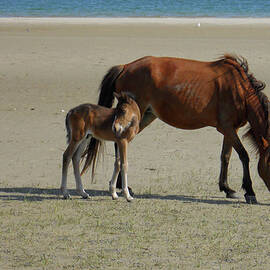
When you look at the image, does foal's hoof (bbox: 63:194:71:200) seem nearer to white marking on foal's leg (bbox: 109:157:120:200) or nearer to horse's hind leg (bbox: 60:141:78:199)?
horse's hind leg (bbox: 60:141:78:199)

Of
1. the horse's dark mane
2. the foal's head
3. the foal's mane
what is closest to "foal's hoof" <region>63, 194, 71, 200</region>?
the foal's head

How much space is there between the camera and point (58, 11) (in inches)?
1599

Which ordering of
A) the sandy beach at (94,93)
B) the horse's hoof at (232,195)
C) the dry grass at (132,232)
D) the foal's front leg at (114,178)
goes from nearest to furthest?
the dry grass at (132,232), the foal's front leg at (114,178), the horse's hoof at (232,195), the sandy beach at (94,93)

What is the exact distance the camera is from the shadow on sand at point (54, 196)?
8.10 metres

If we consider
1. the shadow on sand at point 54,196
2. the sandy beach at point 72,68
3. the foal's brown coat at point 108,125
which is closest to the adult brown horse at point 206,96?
the shadow on sand at point 54,196

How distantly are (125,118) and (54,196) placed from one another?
1306mm

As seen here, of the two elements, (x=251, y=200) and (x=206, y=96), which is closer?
(x=251, y=200)

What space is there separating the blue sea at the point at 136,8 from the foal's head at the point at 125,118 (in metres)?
29.8

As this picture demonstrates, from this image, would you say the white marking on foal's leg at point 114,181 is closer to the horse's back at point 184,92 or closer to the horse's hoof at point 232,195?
the horse's back at point 184,92

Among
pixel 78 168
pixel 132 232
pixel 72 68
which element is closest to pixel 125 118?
pixel 78 168

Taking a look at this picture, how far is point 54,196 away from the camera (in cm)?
820

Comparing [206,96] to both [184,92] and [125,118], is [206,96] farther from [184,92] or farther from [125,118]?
[125,118]

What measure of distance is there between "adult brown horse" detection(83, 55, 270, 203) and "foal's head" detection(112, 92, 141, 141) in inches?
19.3

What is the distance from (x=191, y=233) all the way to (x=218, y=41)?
654 inches
